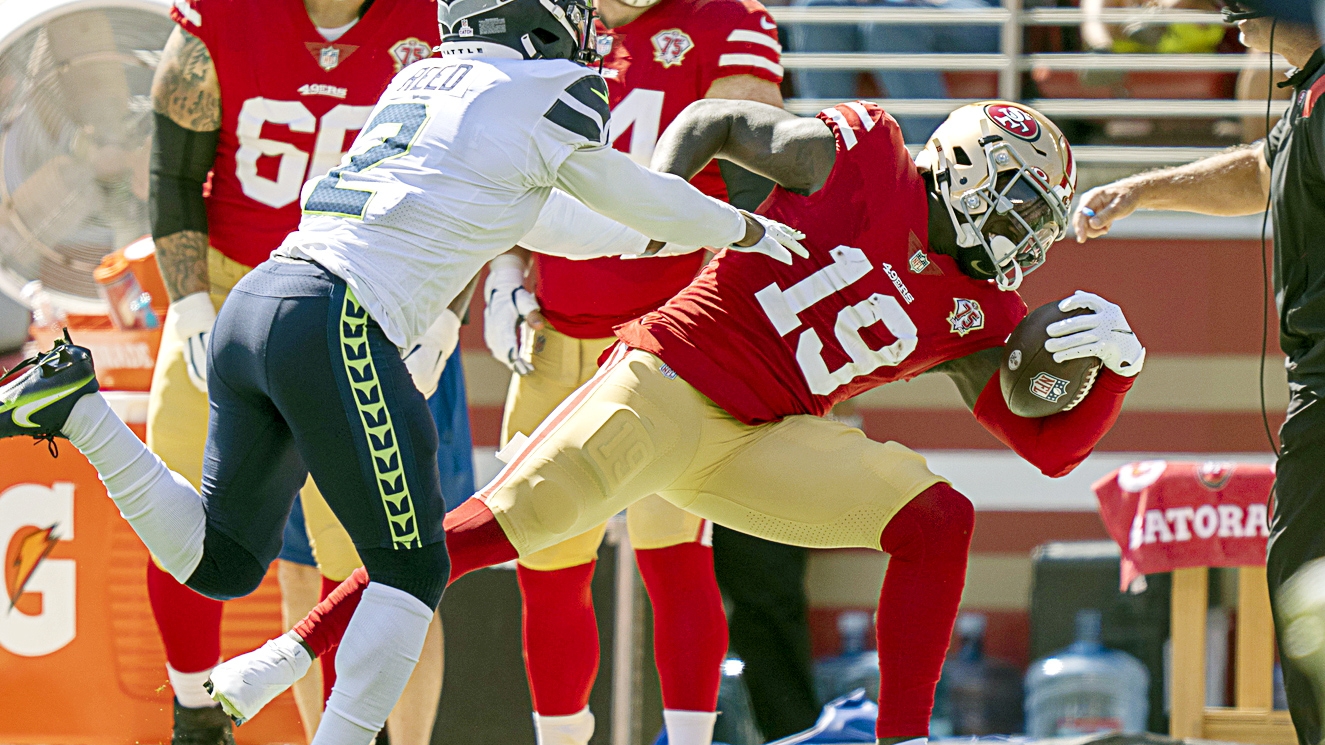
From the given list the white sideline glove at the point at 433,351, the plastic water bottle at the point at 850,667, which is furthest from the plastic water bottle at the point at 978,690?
the white sideline glove at the point at 433,351

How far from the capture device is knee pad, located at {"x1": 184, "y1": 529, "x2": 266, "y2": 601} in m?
2.49

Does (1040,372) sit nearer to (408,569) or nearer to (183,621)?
(408,569)

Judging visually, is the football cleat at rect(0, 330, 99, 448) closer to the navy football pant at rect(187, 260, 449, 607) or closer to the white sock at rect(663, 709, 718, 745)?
the navy football pant at rect(187, 260, 449, 607)

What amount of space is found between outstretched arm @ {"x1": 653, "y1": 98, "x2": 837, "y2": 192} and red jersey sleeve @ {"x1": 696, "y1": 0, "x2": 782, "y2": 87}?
451mm

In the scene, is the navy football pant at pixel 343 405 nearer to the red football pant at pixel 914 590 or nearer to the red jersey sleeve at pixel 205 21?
the red football pant at pixel 914 590

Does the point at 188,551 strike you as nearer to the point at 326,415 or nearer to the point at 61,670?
the point at 326,415

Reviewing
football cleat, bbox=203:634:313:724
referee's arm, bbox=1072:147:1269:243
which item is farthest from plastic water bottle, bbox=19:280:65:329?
referee's arm, bbox=1072:147:1269:243

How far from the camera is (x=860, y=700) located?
416 centimetres

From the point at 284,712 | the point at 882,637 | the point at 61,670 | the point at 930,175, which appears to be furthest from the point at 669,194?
the point at 61,670

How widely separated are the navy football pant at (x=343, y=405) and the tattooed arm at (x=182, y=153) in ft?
2.71

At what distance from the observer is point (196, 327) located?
3.12 m

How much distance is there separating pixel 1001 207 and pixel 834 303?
1.24 ft

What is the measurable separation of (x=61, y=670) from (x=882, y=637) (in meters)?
2.57

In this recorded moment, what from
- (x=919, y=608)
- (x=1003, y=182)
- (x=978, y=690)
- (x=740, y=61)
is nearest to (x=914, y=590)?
(x=919, y=608)
